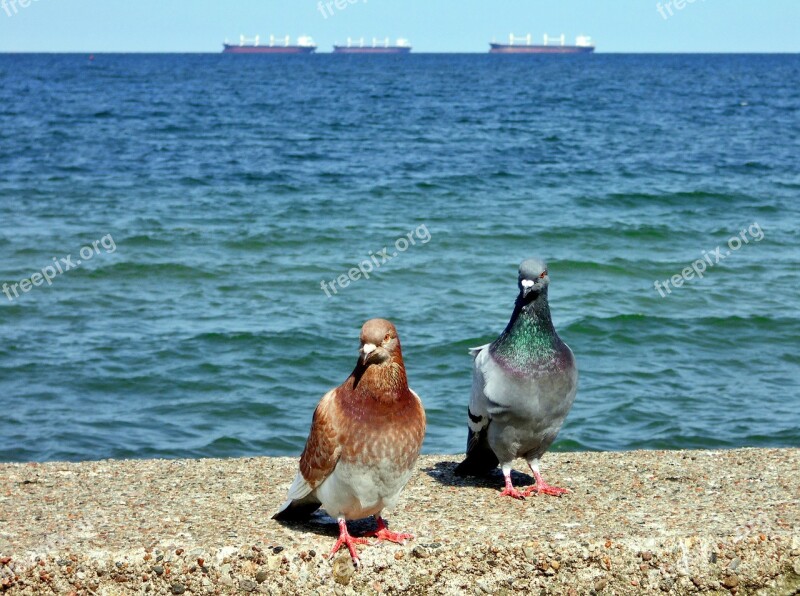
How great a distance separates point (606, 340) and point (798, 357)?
6.72 feet

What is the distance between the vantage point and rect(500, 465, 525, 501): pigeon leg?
5.28 metres

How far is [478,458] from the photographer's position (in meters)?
5.66

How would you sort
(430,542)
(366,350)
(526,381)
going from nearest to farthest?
(366,350)
(430,542)
(526,381)

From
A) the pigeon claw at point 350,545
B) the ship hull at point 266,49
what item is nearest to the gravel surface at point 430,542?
the pigeon claw at point 350,545

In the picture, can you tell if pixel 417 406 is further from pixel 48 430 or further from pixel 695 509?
pixel 48 430

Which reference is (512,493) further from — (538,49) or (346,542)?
(538,49)

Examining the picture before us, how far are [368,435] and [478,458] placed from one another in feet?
5.45

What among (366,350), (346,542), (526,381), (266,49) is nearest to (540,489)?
(526,381)

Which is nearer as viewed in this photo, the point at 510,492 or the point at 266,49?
the point at 510,492

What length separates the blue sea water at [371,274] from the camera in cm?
905

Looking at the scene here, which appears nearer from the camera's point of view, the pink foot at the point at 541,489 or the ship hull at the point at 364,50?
the pink foot at the point at 541,489

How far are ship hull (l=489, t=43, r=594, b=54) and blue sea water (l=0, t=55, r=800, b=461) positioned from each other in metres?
135

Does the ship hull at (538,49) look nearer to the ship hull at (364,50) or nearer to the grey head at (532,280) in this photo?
the ship hull at (364,50)

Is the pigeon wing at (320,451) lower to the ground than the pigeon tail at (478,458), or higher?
higher
